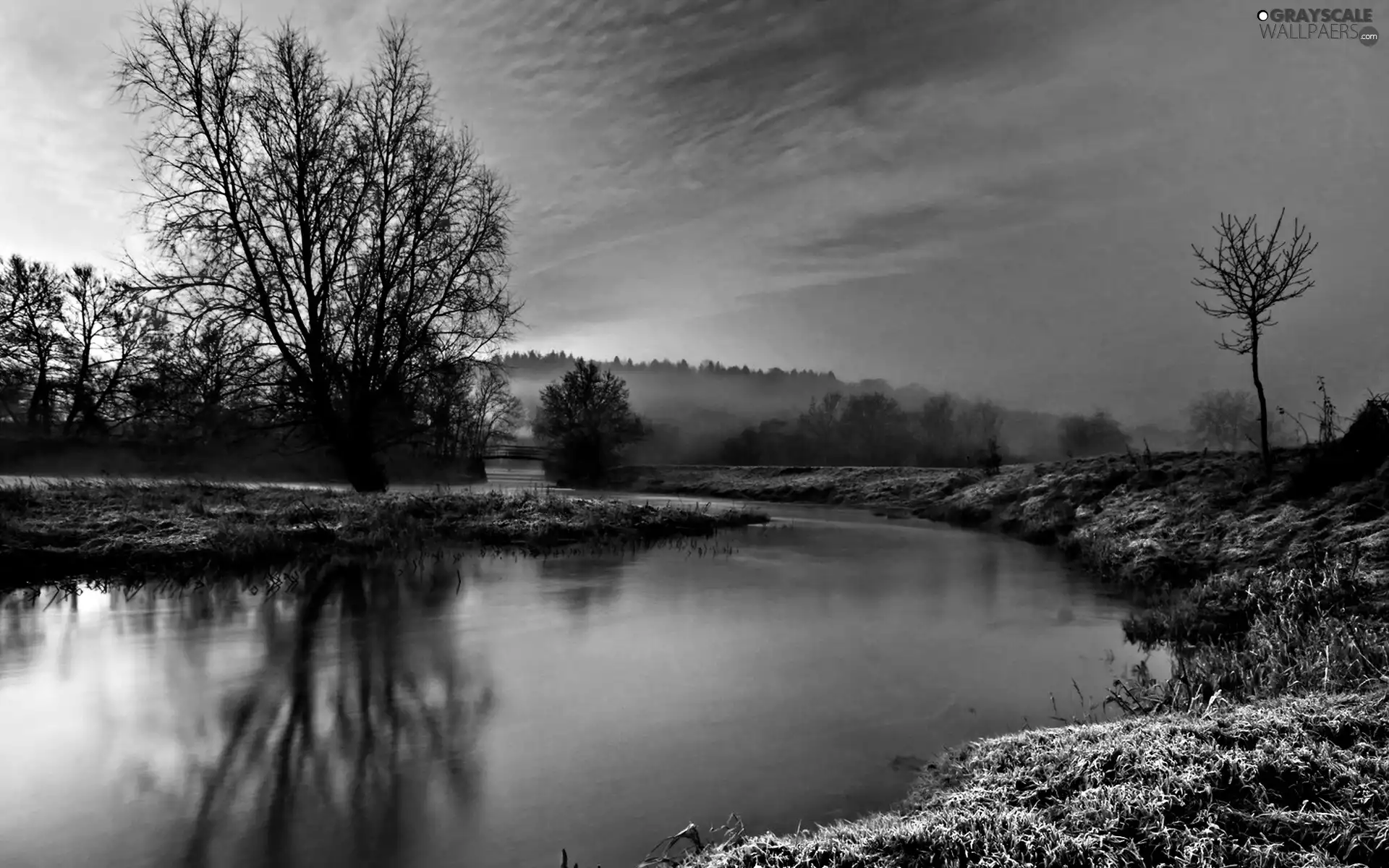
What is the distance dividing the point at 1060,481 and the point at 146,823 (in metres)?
24.0

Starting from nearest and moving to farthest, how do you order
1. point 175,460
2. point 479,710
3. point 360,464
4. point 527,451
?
point 479,710, point 360,464, point 175,460, point 527,451

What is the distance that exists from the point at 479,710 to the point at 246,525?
854 centimetres

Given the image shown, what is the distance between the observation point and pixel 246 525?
36.9ft

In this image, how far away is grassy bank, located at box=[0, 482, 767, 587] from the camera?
9.43m

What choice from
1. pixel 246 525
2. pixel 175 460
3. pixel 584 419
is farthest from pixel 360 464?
pixel 584 419

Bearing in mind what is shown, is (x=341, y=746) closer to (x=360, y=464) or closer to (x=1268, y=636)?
(x=1268, y=636)

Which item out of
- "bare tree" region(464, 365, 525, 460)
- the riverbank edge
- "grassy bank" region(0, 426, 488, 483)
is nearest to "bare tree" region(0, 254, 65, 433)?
"grassy bank" region(0, 426, 488, 483)

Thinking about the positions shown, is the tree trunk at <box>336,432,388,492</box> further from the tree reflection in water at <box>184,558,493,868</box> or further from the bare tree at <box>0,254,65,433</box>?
the bare tree at <box>0,254,65,433</box>

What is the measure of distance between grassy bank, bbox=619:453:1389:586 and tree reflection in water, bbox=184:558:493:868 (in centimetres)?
1015

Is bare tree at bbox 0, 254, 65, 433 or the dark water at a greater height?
bare tree at bbox 0, 254, 65, 433

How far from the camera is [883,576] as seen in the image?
12.5 m

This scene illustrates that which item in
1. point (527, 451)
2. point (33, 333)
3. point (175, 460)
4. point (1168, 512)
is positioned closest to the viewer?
point (1168, 512)

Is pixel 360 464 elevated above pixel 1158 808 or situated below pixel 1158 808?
above

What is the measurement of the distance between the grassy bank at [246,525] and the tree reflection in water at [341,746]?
382 cm
